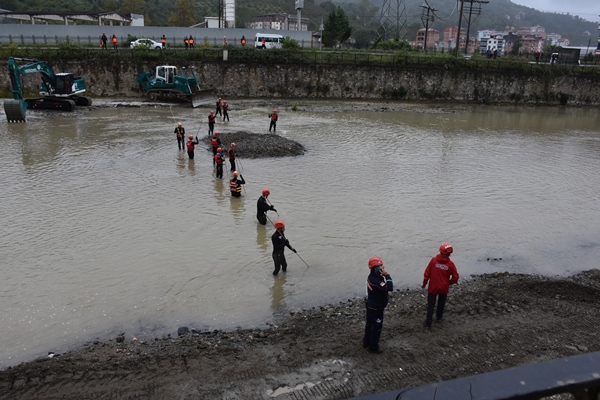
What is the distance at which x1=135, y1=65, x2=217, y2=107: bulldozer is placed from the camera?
111 feet

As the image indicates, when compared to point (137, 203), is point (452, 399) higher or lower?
higher

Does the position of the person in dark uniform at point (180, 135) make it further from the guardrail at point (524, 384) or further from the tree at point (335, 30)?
the tree at point (335, 30)

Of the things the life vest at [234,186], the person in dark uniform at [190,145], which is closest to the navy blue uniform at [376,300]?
the life vest at [234,186]

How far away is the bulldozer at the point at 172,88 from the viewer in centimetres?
3369

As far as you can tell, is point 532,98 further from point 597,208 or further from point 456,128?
point 597,208

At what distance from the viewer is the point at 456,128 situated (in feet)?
97.2

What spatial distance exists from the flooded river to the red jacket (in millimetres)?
2112

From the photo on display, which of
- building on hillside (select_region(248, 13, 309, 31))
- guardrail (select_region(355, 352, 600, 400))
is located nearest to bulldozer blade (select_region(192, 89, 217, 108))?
guardrail (select_region(355, 352, 600, 400))

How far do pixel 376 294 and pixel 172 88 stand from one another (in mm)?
30739

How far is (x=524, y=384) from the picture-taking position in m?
1.60

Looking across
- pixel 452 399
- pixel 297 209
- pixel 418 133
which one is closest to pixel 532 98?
pixel 418 133

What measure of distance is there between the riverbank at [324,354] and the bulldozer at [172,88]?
27654 mm

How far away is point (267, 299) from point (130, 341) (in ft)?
8.70

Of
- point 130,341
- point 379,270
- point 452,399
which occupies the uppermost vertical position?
point 452,399
